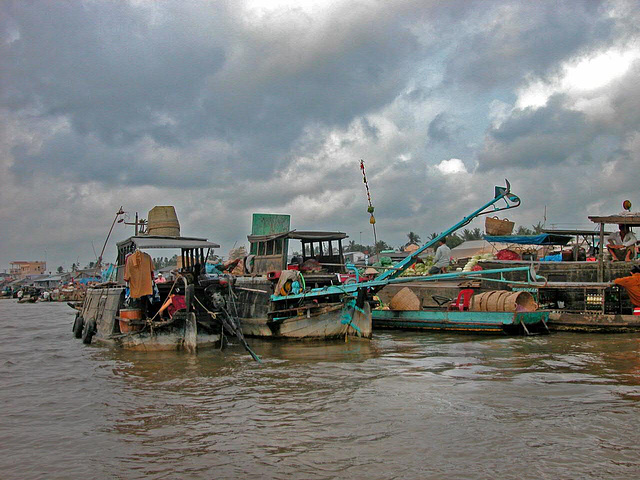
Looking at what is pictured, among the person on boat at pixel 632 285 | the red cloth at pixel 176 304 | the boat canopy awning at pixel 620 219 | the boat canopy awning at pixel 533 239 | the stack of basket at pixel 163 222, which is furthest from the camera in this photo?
the boat canopy awning at pixel 533 239

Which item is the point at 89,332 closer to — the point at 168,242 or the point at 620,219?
the point at 168,242

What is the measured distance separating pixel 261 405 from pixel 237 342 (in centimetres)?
642

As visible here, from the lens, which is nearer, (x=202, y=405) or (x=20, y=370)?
(x=202, y=405)

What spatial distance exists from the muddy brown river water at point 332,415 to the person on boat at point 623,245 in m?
4.60

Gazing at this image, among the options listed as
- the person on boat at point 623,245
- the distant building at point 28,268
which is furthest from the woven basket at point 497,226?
the distant building at point 28,268

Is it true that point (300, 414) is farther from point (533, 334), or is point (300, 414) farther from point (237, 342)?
point (533, 334)

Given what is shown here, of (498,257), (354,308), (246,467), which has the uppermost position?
(498,257)

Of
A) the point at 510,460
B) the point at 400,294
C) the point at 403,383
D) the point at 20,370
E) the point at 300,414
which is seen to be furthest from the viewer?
the point at 400,294

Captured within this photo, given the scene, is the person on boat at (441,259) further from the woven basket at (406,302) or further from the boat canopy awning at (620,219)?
the boat canopy awning at (620,219)

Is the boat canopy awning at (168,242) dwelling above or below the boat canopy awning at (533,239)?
below

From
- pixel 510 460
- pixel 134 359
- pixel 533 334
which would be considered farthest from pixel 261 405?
pixel 533 334

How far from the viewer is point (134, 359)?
38.6ft

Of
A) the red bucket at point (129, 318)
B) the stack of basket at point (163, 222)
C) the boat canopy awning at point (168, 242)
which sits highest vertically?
the stack of basket at point (163, 222)

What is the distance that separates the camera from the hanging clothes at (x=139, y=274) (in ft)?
40.7
